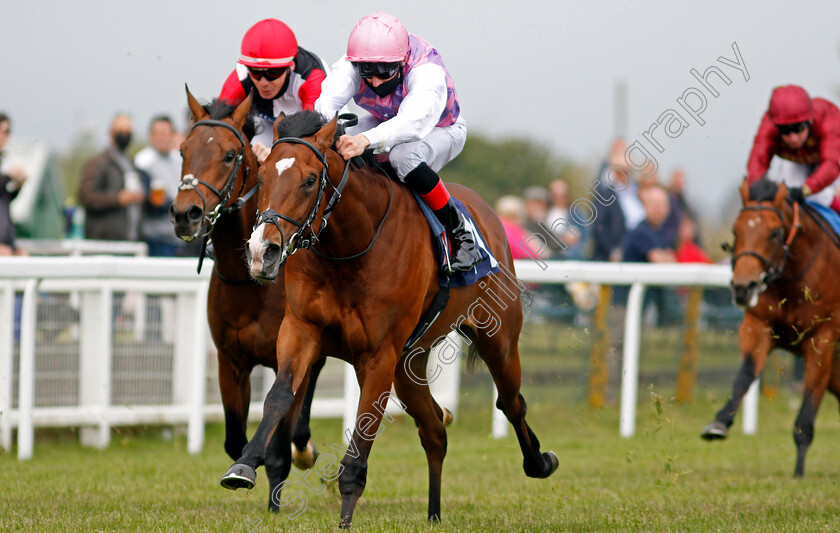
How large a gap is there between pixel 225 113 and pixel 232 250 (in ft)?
2.22

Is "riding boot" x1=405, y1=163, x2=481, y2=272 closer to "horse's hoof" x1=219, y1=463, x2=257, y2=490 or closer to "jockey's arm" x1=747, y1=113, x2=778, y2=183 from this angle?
"horse's hoof" x1=219, y1=463, x2=257, y2=490

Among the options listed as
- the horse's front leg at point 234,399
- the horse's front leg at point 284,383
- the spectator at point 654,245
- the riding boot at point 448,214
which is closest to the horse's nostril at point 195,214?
the horse's front leg at point 284,383

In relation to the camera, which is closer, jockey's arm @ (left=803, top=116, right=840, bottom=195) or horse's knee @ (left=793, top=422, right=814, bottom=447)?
horse's knee @ (left=793, top=422, right=814, bottom=447)

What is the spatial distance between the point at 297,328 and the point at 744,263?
3627mm

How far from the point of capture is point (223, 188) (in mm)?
4953

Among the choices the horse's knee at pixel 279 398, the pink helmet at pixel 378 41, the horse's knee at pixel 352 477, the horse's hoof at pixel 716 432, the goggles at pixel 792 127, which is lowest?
the horse's hoof at pixel 716 432

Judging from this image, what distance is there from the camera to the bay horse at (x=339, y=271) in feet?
13.4

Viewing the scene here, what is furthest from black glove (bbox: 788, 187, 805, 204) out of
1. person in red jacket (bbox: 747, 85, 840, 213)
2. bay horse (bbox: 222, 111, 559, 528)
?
bay horse (bbox: 222, 111, 559, 528)

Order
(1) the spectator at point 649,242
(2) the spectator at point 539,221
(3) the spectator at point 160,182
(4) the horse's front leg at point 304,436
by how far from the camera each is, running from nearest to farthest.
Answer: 1. (4) the horse's front leg at point 304,436
2. (3) the spectator at point 160,182
3. (1) the spectator at point 649,242
4. (2) the spectator at point 539,221

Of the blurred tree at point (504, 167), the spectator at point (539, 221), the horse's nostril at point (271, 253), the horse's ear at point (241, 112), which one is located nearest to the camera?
the horse's nostril at point (271, 253)

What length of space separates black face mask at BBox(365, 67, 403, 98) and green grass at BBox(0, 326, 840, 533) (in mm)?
2023

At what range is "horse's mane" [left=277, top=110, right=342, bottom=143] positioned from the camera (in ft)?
14.1

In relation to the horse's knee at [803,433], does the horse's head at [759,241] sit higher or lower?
higher

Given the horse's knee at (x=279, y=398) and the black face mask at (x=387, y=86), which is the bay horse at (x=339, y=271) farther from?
the black face mask at (x=387, y=86)
